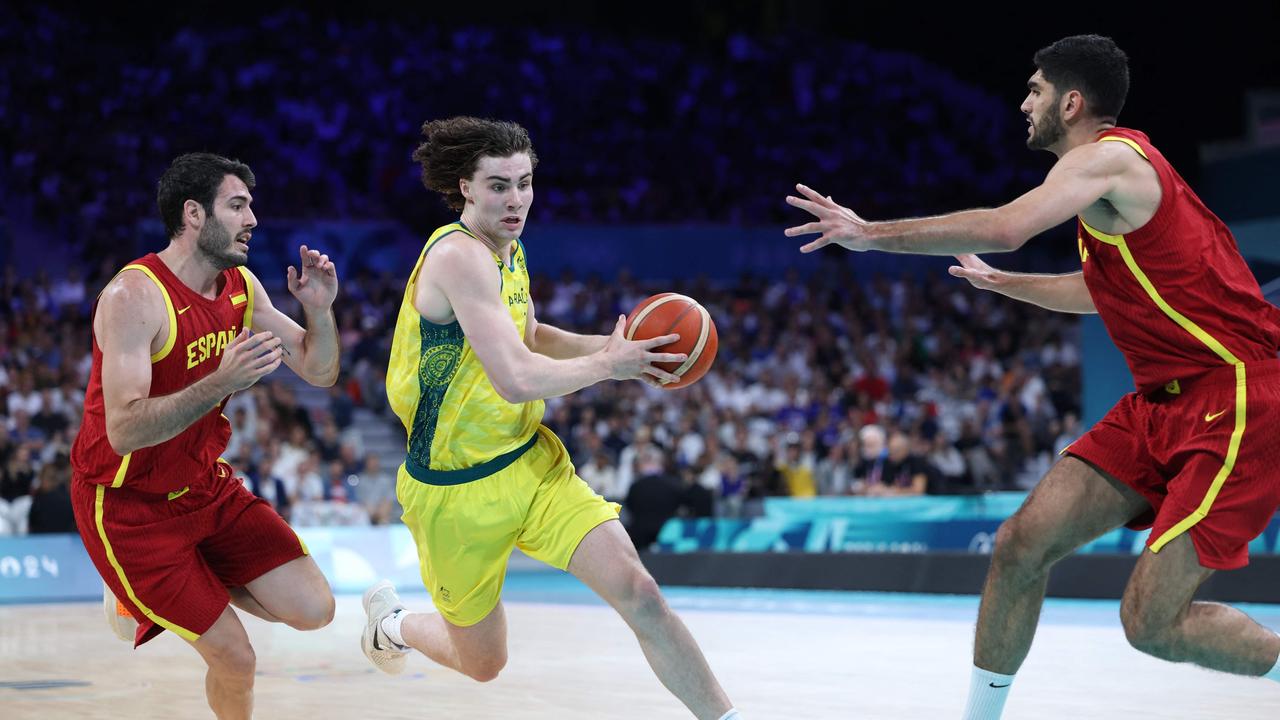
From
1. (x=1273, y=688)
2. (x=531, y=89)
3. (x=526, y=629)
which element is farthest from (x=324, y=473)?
(x=1273, y=688)

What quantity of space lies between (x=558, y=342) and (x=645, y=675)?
2754 millimetres

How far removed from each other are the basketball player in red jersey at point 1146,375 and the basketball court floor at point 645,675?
1.53m

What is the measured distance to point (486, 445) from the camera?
5.00 m

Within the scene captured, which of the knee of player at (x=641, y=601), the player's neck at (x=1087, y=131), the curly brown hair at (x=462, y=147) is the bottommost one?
the knee of player at (x=641, y=601)

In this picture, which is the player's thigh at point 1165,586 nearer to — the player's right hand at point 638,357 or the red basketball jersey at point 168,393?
the player's right hand at point 638,357

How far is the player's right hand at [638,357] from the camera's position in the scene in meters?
4.52

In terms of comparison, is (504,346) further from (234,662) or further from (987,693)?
(987,693)

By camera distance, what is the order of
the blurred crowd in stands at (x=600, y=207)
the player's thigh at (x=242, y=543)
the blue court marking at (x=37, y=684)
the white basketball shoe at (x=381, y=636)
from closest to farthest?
the player's thigh at (x=242, y=543), the white basketball shoe at (x=381, y=636), the blue court marking at (x=37, y=684), the blurred crowd in stands at (x=600, y=207)

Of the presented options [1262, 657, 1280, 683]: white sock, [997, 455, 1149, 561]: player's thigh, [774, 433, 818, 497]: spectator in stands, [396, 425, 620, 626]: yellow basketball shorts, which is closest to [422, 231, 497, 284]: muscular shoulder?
[396, 425, 620, 626]: yellow basketball shorts

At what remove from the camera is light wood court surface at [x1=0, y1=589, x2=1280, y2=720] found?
6375 mm

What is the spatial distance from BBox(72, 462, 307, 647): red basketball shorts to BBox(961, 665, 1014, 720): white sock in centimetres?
256

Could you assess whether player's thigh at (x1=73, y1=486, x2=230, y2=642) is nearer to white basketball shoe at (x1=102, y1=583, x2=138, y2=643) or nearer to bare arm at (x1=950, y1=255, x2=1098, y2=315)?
white basketball shoe at (x1=102, y1=583, x2=138, y2=643)

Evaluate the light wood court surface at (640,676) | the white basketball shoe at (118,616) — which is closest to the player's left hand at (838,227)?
the light wood court surface at (640,676)

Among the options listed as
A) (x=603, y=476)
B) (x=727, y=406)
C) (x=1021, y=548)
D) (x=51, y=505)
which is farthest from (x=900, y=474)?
(x=1021, y=548)
